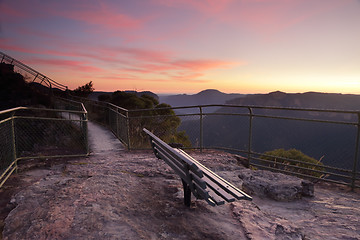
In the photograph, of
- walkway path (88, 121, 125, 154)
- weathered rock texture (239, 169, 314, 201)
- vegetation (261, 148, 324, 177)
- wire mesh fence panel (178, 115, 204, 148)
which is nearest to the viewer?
weathered rock texture (239, 169, 314, 201)

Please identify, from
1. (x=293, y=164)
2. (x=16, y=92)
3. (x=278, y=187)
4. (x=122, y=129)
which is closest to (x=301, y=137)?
(x=293, y=164)

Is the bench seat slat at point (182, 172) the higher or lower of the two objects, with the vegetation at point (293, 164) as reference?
higher

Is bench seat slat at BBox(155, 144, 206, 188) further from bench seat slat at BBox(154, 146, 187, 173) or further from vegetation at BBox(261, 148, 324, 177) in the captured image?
vegetation at BBox(261, 148, 324, 177)

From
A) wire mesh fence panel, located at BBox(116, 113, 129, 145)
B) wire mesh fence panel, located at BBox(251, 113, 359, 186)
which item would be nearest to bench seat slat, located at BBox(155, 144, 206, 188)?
wire mesh fence panel, located at BBox(116, 113, 129, 145)

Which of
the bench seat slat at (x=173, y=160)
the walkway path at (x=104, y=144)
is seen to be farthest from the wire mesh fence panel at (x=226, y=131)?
the bench seat slat at (x=173, y=160)

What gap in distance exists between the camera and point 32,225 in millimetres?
2691

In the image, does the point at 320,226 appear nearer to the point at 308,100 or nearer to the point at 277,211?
the point at 277,211

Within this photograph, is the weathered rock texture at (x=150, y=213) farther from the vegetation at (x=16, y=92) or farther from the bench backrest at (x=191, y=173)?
the vegetation at (x=16, y=92)

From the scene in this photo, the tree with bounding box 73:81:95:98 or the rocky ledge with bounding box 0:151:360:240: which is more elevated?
the tree with bounding box 73:81:95:98

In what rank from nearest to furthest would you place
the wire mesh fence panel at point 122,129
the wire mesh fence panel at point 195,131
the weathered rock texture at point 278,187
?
1. the weathered rock texture at point 278,187
2. the wire mesh fence panel at point 195,131
3. the wire mesh fence panel at point 122,129

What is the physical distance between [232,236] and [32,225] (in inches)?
88.9

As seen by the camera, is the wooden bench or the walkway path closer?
the wooden bench

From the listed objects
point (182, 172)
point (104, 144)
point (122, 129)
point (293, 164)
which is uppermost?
point (182, 172)

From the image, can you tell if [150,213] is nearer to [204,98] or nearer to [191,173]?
[191,173]
